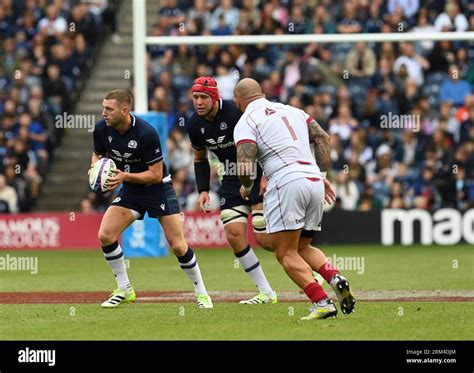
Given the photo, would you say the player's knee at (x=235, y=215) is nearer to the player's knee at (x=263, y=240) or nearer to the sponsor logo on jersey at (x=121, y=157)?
the player's knee at (x=263, y=240)

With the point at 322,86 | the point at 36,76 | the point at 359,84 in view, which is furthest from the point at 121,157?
the point at 36,76

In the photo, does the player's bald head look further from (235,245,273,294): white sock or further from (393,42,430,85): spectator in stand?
(393,42,430,85): spectator in stand

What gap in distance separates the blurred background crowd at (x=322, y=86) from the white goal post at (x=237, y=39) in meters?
3.37

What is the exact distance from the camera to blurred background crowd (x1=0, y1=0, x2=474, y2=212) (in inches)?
938

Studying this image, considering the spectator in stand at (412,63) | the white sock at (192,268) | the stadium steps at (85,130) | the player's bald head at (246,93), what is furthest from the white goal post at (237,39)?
the player's bald head at (246,93)

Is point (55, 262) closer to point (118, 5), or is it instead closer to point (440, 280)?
point (440, 280)

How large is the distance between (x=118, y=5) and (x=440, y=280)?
15389 millimetres

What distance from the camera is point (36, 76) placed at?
1046 inches

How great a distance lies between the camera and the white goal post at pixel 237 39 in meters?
19.8

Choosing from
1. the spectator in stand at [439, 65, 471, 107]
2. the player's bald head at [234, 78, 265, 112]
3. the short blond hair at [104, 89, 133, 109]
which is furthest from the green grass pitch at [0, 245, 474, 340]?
the spectator in stand at [439, 65, 471, 107]

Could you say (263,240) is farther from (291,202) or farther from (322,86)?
(322,86)

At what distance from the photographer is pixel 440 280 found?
16062mm

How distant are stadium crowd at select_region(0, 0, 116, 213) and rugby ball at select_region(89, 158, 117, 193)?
1187 centimetres

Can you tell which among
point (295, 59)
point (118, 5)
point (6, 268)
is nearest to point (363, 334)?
point (6, 268)
